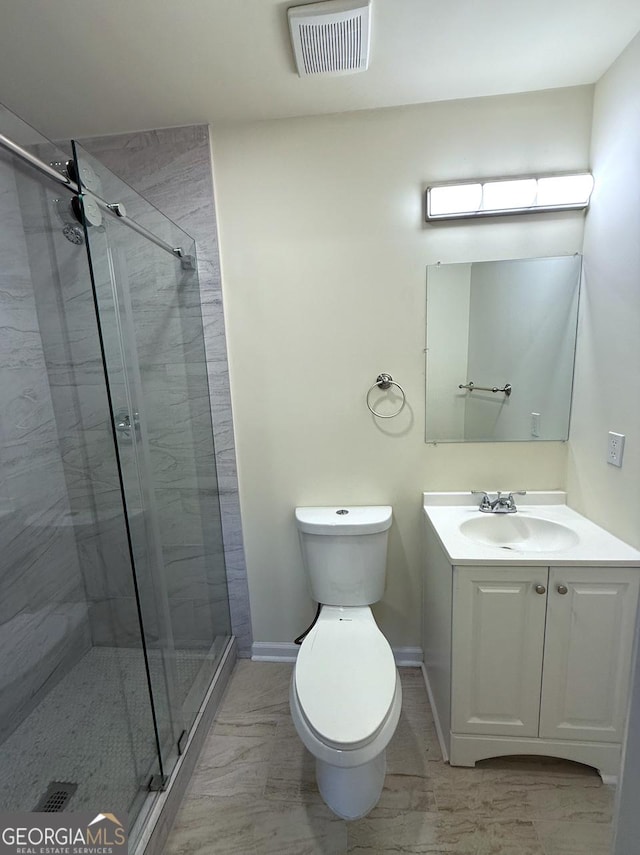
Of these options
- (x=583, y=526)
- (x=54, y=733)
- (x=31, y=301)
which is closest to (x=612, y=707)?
(x=583, y=526)

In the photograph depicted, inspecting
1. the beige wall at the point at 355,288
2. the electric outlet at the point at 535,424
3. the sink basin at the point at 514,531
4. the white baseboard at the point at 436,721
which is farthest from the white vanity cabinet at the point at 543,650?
the electric outlet at the point at 535,424

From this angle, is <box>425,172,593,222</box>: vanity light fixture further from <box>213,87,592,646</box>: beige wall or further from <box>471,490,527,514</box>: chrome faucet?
<box>471,490,527,514</box>: chrome faucet

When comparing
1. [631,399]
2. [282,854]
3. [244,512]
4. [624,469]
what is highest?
[631,399]

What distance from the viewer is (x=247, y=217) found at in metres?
1.56

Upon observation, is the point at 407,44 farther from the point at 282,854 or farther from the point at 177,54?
the point at 282,854

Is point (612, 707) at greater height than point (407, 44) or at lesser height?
lesser

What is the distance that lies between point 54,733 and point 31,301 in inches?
70.4

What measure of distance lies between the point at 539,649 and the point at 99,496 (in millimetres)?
1921

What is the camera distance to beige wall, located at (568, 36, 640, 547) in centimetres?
121

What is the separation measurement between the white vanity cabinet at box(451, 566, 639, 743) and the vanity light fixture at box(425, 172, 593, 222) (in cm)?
134

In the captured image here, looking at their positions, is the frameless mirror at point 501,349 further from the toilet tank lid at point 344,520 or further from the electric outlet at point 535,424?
the toilet tank lid at point 344,520

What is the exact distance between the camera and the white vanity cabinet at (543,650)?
3.98 feet

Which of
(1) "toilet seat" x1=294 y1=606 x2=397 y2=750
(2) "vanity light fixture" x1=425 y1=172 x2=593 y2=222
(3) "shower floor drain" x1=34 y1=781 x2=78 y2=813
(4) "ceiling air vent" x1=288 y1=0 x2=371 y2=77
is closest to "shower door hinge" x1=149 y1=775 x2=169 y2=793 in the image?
(3) "shower floor drain" x1=34 y1=781 x2=78 y2=813

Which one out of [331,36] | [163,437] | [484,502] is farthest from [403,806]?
[331,36]
